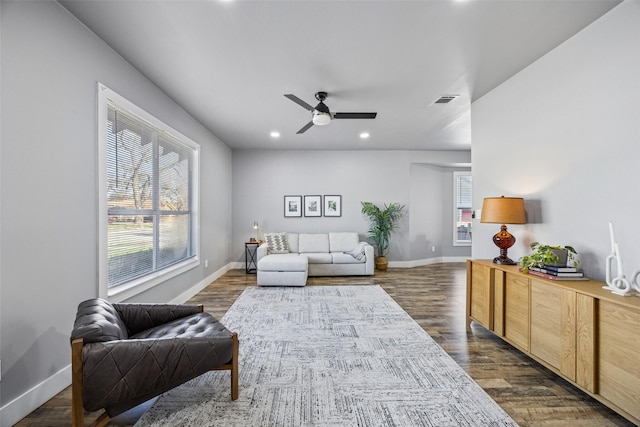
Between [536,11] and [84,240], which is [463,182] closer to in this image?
[536,11]

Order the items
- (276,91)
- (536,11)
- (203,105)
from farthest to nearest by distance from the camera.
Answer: (203,105)
(276,91)
(536,11)

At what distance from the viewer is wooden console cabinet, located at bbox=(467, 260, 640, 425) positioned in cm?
177

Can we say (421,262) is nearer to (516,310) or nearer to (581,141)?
(516,310)

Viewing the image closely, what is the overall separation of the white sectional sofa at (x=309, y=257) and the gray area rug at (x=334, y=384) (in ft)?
5.36

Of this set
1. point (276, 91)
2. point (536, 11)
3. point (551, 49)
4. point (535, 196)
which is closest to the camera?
point (536, 11)

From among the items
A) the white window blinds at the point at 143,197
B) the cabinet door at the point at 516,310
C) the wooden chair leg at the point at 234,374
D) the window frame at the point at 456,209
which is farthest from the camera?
the window frame at the point at 456,209

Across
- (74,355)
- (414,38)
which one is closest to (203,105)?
(414,38)

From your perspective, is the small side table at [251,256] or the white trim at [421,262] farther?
the white trim at [421,262]

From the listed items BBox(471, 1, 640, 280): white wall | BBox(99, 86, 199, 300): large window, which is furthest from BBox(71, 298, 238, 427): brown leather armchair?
BBox(471, 1, 640, 280): white wall

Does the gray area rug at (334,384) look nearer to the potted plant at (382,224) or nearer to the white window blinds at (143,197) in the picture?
the white window blinds at (143,197)

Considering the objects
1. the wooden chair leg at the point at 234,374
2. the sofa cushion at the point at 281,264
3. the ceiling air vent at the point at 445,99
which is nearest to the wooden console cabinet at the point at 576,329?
the ceiling air vent at the point at 445,99

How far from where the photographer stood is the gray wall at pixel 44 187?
1.82 metres

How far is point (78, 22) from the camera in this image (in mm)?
2332

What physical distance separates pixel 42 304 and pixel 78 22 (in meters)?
2.09
